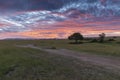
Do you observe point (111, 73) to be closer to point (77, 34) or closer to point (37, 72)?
point (37, 72)

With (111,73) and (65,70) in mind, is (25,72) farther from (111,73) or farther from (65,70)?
(111,73)

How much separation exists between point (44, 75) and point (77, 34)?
87472 mm

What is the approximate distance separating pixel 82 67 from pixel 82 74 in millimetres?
2671

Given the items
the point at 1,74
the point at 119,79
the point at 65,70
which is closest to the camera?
the point at 119,79

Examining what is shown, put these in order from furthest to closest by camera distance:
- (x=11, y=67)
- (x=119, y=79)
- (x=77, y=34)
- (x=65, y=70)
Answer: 1. (x=77, y=34)
2. (x=11, y=67)
3. (x=65, y=70)
4. (x=119, y=79)

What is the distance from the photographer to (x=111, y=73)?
728 inches

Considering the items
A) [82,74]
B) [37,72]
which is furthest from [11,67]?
[82,74]

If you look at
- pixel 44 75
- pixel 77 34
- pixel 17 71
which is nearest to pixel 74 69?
pixel 44 75

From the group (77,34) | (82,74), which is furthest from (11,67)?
(77,34)

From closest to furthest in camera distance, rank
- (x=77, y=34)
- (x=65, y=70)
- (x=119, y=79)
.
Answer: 1. (x=119, y=79)
2. (x=65, y=70)
3. (x=77, y=34)

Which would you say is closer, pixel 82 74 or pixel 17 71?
pixel 82 74

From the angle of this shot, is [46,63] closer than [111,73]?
No

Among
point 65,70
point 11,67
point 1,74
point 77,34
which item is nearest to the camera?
point 65,70

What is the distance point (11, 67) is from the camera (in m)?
23.5
